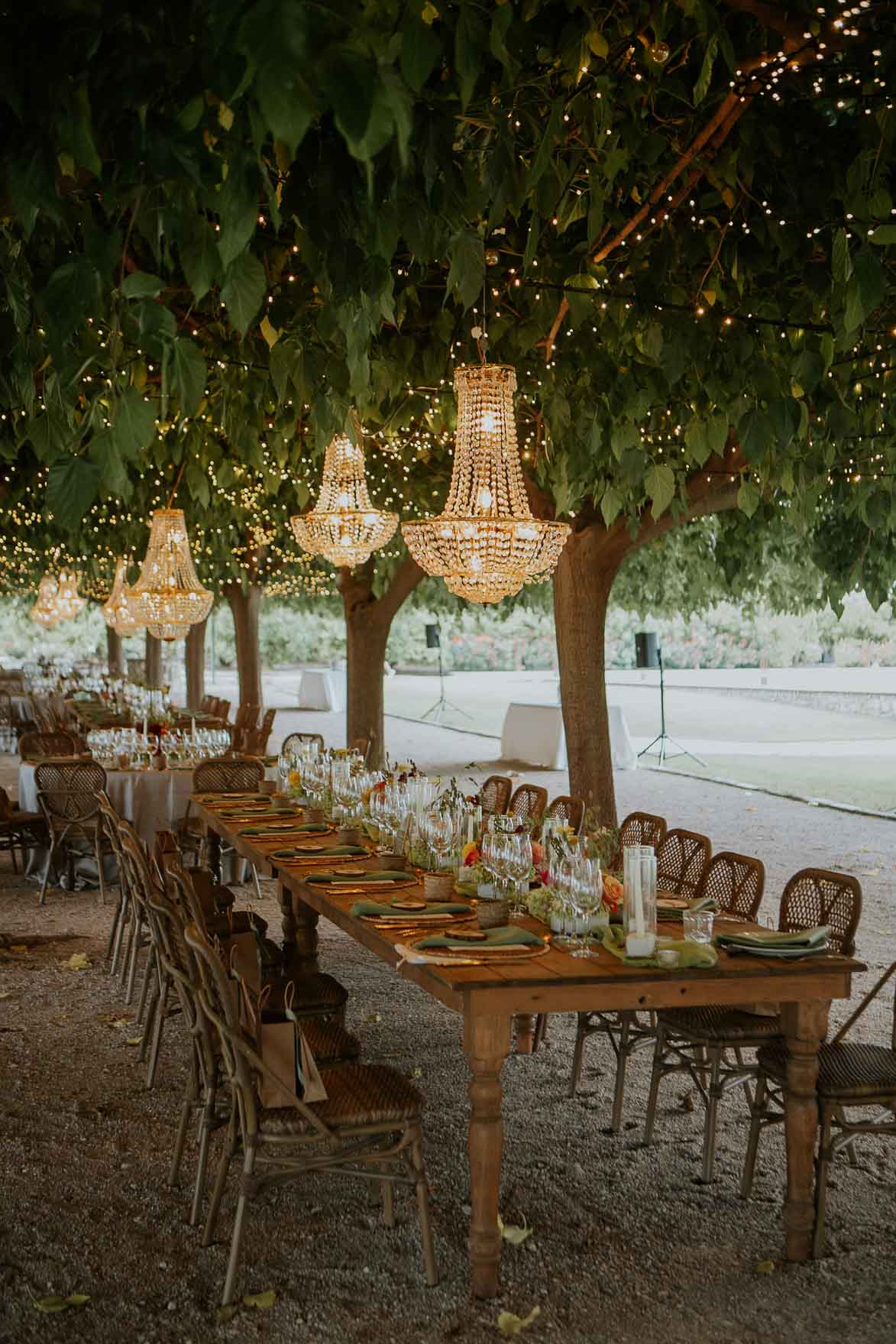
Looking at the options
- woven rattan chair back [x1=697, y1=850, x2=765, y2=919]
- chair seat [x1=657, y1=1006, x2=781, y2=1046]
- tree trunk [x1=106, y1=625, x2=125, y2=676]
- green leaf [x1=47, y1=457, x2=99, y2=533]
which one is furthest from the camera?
tree trunk [x1=106, y1=625, x2=125, y2=676]

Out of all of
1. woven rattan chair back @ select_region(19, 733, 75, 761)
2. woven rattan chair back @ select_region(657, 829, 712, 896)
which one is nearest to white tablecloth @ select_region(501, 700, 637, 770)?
woven rattan chair back @ select_region(19, 733, 75, 761)

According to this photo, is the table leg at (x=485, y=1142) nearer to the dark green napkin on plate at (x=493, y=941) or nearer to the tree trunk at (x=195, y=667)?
the dark green napkin on plate at (x=493, y=941)

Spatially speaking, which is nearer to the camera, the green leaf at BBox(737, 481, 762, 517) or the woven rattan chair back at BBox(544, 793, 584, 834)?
the green leaf at BBox(737, 481, 762, 517)

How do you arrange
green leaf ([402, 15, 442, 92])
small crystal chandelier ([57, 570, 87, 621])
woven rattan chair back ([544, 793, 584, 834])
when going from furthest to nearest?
1. small crystal chandelier ([57, 570, 87, 621])
2. woven rattan chair back ([544, 793, 584, 834])
3. green leaf ([402, 15, 442, 92])

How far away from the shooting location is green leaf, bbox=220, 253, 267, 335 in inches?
98.5

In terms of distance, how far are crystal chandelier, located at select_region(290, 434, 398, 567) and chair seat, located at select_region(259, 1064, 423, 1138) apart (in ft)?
13.8

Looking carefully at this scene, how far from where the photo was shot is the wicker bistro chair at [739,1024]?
4.27m

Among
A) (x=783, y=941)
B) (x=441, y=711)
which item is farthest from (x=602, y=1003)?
(x=441, y=711)

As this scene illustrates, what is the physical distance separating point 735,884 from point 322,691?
27.4 m

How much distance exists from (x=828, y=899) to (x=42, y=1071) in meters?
3.37

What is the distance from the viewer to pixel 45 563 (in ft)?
61.9

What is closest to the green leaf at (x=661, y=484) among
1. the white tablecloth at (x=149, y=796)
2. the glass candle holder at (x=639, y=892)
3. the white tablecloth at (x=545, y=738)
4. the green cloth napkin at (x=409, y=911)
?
the glass candle holder at (x=639, y=892)

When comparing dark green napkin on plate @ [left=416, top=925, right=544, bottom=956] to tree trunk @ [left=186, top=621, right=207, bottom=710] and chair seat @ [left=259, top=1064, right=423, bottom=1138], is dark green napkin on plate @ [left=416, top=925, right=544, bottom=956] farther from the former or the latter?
tree trunk @ [left=186, top=621, right=207, bottom=710]

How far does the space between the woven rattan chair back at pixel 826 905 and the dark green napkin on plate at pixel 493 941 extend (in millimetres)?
1035
